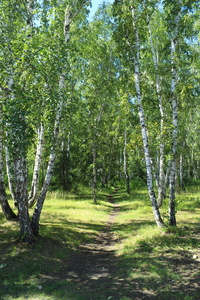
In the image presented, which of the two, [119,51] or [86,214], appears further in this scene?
[86,214]

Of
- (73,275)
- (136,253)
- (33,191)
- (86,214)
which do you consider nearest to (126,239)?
(136,253)

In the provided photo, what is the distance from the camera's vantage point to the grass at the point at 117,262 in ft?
15.0

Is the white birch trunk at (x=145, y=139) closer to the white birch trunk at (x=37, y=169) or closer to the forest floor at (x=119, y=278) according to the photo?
the forest floor at (x=119, y=278)

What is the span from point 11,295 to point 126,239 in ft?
16.3

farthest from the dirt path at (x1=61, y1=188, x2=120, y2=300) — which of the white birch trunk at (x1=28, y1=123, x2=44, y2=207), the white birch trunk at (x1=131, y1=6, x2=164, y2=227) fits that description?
the white birch trunk at (x1=28, y1=123, x2=44, y2=207)

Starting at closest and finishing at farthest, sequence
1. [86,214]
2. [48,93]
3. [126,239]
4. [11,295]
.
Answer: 1. [11,295]
2. [48,93]
3. [126,239]
4. [86,214]

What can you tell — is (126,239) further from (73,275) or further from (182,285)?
(182,285)

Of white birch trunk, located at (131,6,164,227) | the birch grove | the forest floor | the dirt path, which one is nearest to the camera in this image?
the forest floor

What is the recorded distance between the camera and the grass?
4.58 m

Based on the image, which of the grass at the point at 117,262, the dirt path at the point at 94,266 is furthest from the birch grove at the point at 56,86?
the dirt path at the point at 94,266

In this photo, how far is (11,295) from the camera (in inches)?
175

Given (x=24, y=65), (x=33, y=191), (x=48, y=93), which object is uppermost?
(x=24, y=65)

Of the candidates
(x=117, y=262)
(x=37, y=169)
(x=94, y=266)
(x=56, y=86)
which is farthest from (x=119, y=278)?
(x=37, y=169)

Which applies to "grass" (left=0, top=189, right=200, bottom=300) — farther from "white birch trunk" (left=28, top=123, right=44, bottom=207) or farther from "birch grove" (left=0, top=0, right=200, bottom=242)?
"white birch trunk" (left=28, top=123, right=44, bottom=207)
